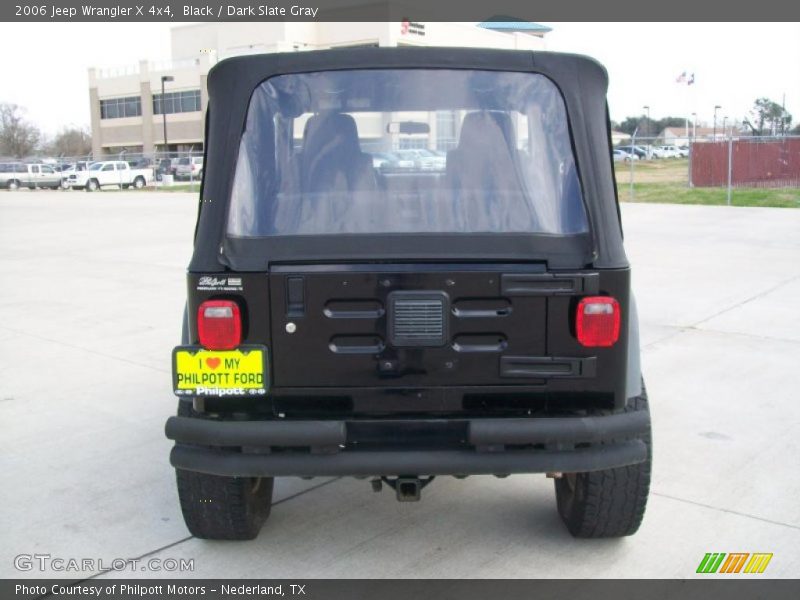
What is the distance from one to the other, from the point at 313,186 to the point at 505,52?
0.90 metres

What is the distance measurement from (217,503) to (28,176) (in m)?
49.2

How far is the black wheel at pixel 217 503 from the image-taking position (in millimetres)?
3636

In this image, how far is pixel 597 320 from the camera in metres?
3.25

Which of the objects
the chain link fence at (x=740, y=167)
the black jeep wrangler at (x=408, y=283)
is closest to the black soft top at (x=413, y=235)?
the black jeep wrangler at (x=408, y=283)

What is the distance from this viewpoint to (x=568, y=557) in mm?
3781

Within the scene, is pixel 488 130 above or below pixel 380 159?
above

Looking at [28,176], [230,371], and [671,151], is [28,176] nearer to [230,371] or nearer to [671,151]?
[230,371]

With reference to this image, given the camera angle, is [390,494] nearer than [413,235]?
No

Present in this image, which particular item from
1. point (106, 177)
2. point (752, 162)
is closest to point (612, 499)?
point (752, 162)

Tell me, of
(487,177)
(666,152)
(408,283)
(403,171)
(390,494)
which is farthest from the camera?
(666,152)

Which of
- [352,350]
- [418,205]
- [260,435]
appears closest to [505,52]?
[418,205]

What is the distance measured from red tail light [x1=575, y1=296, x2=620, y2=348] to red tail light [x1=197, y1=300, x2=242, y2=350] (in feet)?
4.11

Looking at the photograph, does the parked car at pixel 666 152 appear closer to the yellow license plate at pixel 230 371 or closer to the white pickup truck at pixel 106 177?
the white pickup truck at pixel 106 177

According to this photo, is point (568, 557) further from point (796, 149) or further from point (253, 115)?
point (796, 149)
